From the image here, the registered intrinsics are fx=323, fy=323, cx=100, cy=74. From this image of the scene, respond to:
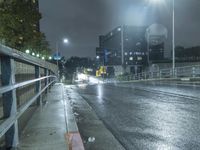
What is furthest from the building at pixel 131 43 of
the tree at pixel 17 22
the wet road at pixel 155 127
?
the wet road at pixel 155 127

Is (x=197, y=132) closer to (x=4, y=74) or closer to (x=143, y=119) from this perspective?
(x=143, y=119)

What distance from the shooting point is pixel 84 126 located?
26.1 ft

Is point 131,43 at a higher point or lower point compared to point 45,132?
higher

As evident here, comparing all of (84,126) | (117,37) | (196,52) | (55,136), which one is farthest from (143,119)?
(196,52)

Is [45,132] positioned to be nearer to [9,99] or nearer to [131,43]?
[9,99]

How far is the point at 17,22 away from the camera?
103ft

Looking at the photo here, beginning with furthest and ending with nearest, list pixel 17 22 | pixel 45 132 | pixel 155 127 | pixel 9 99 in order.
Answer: pixel 17 22
pixel 155 127
pixel 45 132
pixel 9 99

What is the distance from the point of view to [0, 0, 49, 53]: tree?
2909cm

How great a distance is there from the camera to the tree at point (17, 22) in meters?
29.1

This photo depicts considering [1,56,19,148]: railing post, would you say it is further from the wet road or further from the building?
the building

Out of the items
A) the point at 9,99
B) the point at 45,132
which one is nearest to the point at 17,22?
the point at 45,132

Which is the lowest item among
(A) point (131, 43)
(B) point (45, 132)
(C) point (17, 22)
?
(B) point (45, 132)

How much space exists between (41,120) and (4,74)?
2830mm

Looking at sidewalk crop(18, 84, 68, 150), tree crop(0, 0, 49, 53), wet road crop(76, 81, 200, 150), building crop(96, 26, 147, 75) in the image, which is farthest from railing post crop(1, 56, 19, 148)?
building crop(96, 26, 147, 75)
